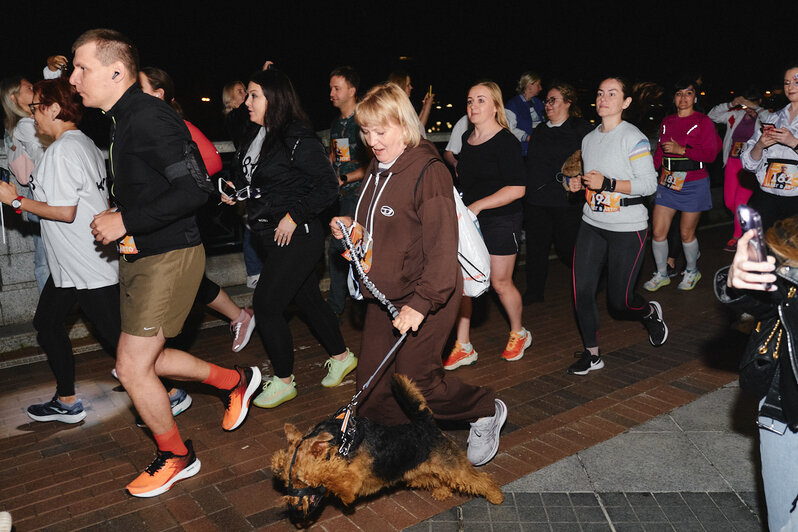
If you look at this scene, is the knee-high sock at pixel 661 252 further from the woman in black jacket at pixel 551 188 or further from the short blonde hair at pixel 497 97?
the short blonde hair at pixel 497 97

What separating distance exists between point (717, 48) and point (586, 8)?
27.3ft

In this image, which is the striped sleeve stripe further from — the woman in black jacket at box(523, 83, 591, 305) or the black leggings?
the woman in black jacket at box(523, 83, 591, 305)

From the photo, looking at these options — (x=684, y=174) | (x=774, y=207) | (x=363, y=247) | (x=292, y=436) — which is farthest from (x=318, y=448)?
(x=684, y=174)

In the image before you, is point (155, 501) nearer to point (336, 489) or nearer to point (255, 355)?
point (336, 489)

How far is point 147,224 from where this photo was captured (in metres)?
3.17

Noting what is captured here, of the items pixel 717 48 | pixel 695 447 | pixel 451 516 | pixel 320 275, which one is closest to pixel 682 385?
pixel 695 447

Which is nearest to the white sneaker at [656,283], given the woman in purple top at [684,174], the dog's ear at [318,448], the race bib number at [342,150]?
the woman in purple top at [684,174]

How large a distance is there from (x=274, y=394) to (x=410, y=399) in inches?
73.9

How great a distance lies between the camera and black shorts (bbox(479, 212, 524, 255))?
5.17 meters

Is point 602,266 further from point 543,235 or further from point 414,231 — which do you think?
point 414,231

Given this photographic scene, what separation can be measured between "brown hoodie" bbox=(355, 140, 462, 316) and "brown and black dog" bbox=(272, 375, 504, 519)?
1.58 feet

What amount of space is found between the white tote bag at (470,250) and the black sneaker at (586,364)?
2.10 metres

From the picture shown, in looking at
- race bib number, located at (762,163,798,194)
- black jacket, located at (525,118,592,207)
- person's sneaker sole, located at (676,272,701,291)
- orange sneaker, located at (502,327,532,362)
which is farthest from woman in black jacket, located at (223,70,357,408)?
person's sneaker sole, located at (676,272,701,291)

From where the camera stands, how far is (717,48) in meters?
24.9
